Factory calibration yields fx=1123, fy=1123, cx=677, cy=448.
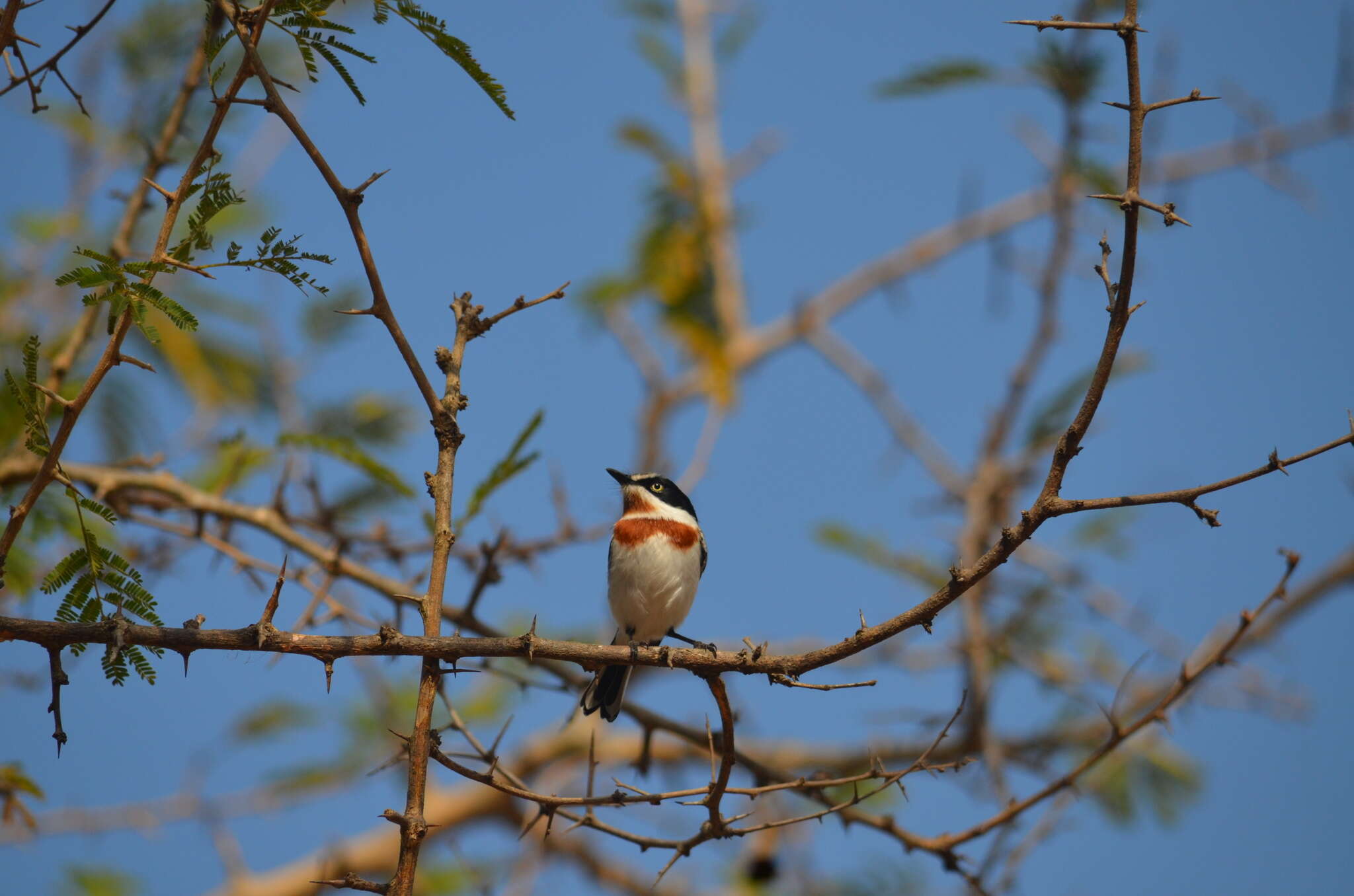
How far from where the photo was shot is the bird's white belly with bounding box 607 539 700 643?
6.43 meters

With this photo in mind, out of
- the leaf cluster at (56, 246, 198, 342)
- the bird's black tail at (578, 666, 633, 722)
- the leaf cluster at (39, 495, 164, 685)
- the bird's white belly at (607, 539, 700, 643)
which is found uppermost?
the bird's white belly at (607, 539, 700, 643)

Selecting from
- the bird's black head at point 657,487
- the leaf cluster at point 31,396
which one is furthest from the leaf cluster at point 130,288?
the bird's black head at point 657,487

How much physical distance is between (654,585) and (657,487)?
1.02m

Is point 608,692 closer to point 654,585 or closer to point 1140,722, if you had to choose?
point 654,585

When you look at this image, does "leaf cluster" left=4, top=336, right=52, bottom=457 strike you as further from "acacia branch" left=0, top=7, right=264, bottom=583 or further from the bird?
the bird

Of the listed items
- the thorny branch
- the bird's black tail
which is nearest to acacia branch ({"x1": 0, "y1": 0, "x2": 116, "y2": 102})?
the thorny branch

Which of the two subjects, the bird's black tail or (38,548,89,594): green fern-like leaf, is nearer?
(38,548,89,594): green fern-like leaf

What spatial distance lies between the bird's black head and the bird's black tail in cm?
168

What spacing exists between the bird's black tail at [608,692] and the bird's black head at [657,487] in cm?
168

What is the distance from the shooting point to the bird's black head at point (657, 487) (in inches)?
286

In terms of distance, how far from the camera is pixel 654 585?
6.44 metres

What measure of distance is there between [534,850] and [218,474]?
315 centimetres

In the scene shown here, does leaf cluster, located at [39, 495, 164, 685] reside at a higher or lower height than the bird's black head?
lower

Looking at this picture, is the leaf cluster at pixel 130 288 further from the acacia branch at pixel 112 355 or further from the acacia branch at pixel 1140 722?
the acacia branch at pixel 1140 722
